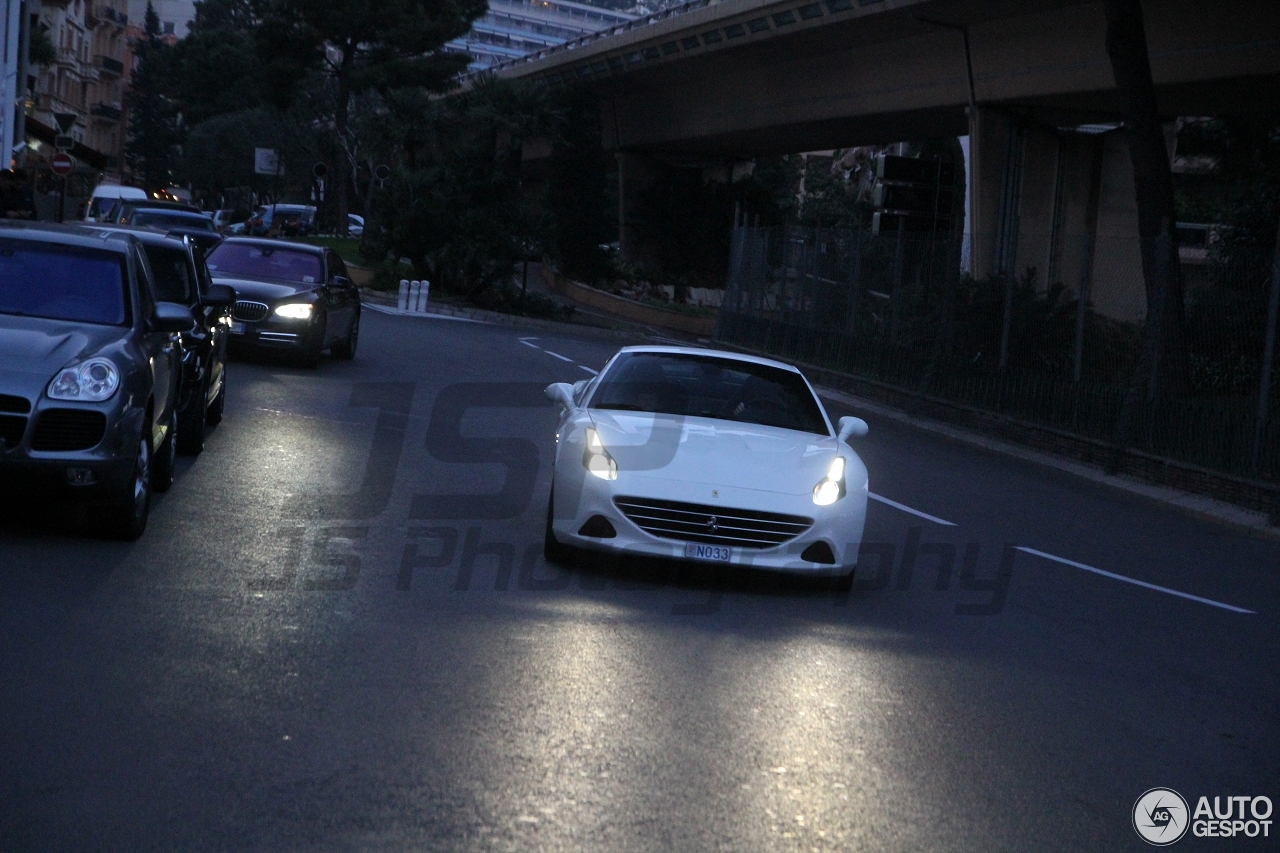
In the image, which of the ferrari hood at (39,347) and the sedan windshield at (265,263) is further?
the sedan windshield at (265,263)

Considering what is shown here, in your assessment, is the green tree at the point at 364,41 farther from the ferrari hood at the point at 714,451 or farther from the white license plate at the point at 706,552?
the white license plate at the point at 706,552

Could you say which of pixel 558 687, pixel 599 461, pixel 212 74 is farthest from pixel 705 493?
pixel 212 74

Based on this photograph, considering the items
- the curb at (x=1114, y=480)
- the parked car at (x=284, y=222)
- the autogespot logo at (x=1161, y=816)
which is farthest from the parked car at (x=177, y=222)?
the parked car at (x=284, y=222)

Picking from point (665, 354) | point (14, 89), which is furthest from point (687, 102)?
point (665, 354)

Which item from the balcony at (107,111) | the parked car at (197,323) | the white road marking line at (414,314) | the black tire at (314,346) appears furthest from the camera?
the balcony at (107,111)

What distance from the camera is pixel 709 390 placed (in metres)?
10.4

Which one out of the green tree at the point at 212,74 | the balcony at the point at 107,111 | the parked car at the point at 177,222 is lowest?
the parked car at the point at 177,222

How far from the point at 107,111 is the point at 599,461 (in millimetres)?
107145

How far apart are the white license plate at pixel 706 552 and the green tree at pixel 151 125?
113536mm

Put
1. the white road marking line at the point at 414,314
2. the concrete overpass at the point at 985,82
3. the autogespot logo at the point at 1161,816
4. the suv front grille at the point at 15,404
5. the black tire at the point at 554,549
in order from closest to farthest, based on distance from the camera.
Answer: the autogespot logo at the point at 1161,816, the suv front grille at the point at 15,404, the black tire at the point at 554,549, the concrete overpass at the point at 985,82, the white road marking line at the point at 414,314

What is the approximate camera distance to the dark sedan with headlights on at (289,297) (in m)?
20.0

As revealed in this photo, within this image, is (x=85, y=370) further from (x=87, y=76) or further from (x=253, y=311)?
(x=87, y=76)

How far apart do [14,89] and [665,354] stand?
40.9 metres

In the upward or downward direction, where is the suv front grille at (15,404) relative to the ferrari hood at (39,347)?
downward
